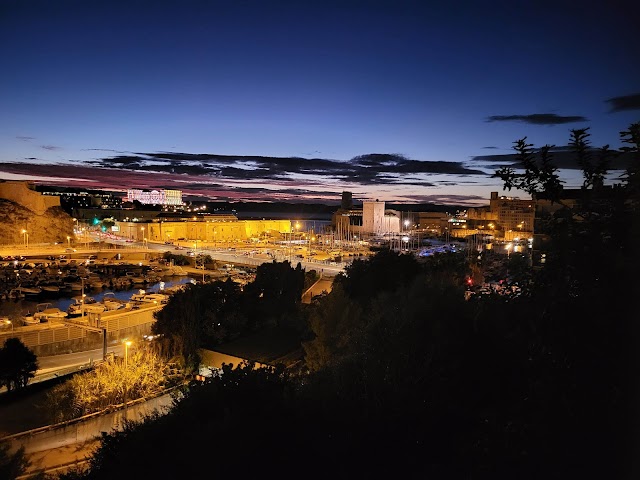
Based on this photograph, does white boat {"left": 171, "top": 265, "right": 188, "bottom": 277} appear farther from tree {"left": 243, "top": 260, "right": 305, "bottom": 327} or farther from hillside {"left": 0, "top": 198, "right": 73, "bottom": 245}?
hillside {"left": 0, "top": 198, "right": 73, "bottom": 245}

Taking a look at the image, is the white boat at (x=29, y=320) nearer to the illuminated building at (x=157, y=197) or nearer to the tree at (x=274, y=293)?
the tree at (x=274, y=293)

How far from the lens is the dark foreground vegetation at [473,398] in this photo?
2.58 metres

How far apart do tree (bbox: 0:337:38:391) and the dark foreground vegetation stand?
5.55 metres

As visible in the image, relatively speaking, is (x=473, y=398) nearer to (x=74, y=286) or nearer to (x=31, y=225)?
(x=74, y=286)

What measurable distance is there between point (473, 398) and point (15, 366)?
8.11 metres

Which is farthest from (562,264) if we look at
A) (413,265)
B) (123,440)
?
(413,265)

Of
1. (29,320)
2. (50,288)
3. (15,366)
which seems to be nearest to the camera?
(15,366)

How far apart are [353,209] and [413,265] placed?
52086mm

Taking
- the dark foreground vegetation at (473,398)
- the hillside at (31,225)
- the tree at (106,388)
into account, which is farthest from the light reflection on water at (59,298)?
the hillside at (31,225)

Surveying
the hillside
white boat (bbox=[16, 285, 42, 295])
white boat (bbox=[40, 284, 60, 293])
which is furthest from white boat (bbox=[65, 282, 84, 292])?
the hillside

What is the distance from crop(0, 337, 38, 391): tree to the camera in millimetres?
8094

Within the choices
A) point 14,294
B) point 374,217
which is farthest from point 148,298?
point 374,217

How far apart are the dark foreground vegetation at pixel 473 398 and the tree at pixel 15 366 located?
5.55 m

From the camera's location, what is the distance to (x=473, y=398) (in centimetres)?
329
